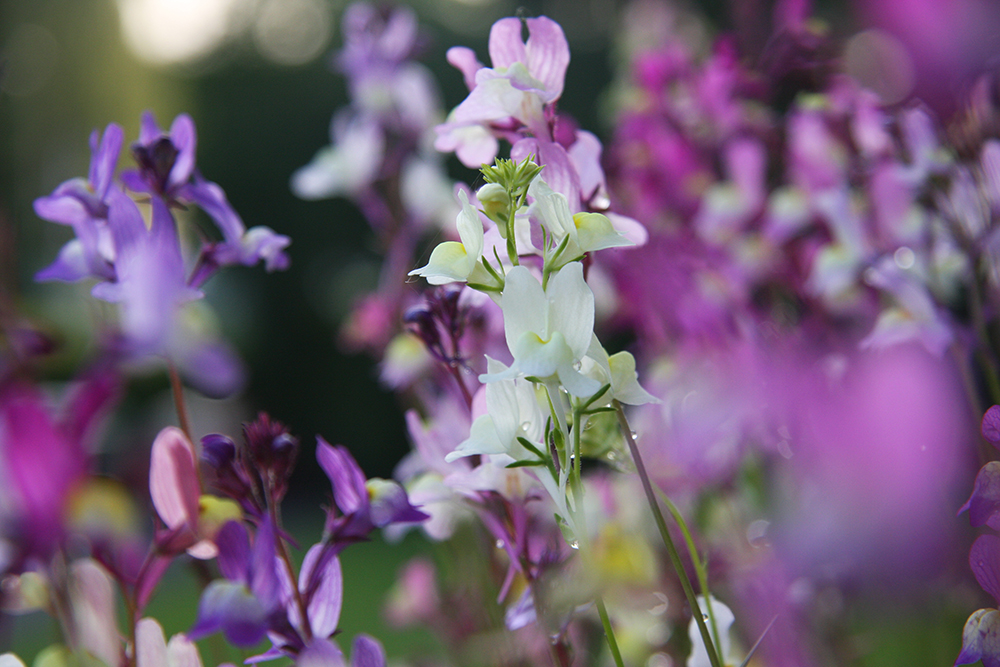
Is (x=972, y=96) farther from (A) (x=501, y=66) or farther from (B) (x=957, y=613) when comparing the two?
(B) (x=957, y=613)

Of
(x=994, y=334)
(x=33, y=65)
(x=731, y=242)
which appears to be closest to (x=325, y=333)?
(x=33, y=65)

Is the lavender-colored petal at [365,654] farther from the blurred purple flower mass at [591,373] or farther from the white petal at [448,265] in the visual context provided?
the white petal at [448,265]

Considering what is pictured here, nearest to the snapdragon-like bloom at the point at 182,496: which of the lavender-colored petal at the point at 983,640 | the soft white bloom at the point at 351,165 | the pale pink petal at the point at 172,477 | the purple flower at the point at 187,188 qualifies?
the pale pink petal at the point at 172,477

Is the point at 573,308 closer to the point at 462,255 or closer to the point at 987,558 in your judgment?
the point at 462,255

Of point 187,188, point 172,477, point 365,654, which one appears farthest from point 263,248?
point 365,654

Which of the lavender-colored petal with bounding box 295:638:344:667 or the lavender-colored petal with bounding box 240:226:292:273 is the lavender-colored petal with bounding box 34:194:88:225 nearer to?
the lavender-colored petal with bounding box 240:226:292:273

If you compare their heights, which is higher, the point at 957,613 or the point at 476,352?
the point at 476,352
